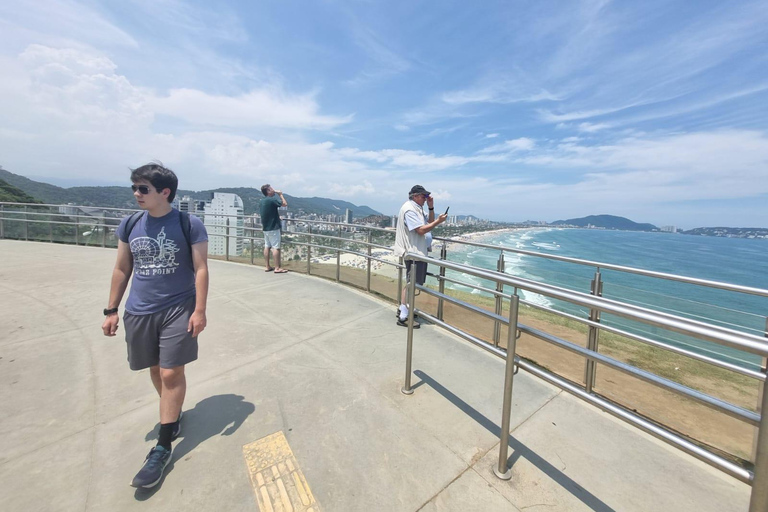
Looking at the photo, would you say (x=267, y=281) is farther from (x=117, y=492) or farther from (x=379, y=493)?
(x=379, y=493)

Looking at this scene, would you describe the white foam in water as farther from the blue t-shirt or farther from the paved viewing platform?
the blue t-shirt

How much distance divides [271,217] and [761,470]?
6.38 metres

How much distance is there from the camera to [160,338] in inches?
73.4

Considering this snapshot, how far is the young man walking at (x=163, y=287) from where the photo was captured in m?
1.83

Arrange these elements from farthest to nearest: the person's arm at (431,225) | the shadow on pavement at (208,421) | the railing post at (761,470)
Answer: the person's arm at (431,225)
the shadow on pavement at (208,421)
the railing post at (761,470)

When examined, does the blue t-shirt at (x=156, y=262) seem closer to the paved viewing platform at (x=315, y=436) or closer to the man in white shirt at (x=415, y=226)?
the paved viewing platform at (x=315, y=436)

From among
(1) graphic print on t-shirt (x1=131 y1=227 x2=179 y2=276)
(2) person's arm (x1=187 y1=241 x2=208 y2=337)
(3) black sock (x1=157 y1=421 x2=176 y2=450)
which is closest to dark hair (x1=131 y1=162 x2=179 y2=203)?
(1) graphic print on t-shirt (x1=131 y1=227 x2=179 y2=276)

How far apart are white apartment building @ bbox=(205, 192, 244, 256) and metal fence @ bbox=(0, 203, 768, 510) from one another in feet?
0.16

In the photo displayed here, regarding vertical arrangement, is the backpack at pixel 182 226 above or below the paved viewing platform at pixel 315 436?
above

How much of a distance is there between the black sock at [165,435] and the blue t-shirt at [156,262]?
67 cm

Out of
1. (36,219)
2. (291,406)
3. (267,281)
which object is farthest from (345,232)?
(36,219)

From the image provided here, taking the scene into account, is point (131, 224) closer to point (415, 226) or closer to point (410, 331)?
point (410, 331)

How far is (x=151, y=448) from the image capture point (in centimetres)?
194

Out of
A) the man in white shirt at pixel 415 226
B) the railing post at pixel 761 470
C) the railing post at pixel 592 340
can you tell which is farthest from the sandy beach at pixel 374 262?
the railing post at pixel 761 470
